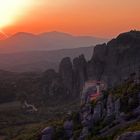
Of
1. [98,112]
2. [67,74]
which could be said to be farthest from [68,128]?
[67,74]

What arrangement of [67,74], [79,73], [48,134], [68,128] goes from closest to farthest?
1. [48,134]
2. [68,128]
3. [79,73]
4. [67,74]

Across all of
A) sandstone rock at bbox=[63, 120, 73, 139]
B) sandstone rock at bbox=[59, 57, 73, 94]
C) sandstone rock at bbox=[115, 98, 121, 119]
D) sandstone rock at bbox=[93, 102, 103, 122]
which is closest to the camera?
sandstone rock at bbox=[115, 98, 121, 119]

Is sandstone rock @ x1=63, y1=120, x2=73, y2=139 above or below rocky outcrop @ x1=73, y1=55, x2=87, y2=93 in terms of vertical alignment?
below

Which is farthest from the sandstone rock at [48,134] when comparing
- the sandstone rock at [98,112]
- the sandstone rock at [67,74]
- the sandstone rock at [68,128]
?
the sandstone rock at [67,74]

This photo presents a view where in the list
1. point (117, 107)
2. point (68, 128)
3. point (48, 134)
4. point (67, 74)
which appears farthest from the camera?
point (67, 74)

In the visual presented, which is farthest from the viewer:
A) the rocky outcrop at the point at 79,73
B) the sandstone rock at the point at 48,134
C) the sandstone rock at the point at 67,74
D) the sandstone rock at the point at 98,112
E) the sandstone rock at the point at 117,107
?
the sandstone rock at the point at 67,74

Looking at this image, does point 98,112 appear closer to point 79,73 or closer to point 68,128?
point 68,128

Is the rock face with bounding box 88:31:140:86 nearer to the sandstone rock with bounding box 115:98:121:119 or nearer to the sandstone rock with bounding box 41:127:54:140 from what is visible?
the sandstone rock with bounding box 41:127:54:140

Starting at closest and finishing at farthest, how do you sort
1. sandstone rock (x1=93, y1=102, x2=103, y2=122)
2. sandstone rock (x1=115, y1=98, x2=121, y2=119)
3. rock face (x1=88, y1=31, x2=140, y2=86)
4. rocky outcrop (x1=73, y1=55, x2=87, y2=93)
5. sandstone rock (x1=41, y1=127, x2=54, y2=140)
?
sandstone rock (x1=115, y1=98, x2=121, y2=119), sandstone rock (x1=93, y1=102, x2=103, y2=122), sandstone rock (x1=41, y1=127, x2=54, y2=140), rock face (x1=88, y1=31, x2=140, y2=86), rocky outcrop (x1=73, y1=55, x2=87, y2=93)

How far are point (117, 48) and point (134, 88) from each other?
2761 inches

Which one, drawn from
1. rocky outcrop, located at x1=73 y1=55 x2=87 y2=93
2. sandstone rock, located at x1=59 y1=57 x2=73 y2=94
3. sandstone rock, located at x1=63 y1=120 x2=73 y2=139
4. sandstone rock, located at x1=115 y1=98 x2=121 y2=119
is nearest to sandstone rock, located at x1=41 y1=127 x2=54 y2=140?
sandstone rock, located at x1=63 y1=120 x2=73 y2=139

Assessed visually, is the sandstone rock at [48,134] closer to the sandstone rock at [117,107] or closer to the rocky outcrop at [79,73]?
the sandstone rock at [117,107]

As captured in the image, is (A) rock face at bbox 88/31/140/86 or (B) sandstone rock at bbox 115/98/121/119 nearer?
(B) sandstone rock at bbox 115/98/121/119

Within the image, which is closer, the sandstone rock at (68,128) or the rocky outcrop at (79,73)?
the sandstone rock at (68,128)
